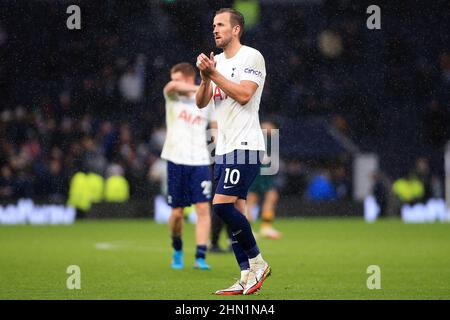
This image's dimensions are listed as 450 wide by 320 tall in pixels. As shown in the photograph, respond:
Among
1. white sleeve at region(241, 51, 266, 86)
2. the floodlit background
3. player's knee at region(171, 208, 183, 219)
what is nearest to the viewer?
white sleeve at region(241, 51, 266, 86)

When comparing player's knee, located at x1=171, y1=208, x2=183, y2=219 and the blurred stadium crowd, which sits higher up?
the blurred stadium crowd

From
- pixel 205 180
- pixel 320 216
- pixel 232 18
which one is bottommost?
pixel 320 216

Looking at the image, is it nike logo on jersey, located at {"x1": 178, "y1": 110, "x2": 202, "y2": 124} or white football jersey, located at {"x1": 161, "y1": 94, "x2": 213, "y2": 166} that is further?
nike logo on jersey, located at {"x1": 178, "y1": 110, "x2": 202, "y2": 124}

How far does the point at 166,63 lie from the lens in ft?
91.2

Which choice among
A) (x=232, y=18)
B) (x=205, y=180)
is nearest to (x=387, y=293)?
(x=232, y=18)

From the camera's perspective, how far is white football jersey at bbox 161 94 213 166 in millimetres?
11977

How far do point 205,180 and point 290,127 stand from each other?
1540 cm

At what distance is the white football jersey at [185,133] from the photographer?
39.3 ft

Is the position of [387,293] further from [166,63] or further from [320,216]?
[166,63]

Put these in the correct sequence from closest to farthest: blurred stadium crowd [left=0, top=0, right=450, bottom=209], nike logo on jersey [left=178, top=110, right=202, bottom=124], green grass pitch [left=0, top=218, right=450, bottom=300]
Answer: green grass pitch [left=0, top=218, right=450, bottom=300] → nike logo on jersey [left=178, top=110, right=202, bottom=124] → blurred stadium crowd [left=0, top=0, right=450, bottom=209]

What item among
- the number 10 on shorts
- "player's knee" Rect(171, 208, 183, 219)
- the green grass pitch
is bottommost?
the green grass pitch

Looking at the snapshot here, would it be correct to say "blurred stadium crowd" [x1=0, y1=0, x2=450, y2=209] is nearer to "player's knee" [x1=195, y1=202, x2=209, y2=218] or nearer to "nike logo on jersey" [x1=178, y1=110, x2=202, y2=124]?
"nike logo on jersey" [x1=178, y1=110, x2=202, y2=124]

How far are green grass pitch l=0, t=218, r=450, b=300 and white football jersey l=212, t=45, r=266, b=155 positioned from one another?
4.36ft

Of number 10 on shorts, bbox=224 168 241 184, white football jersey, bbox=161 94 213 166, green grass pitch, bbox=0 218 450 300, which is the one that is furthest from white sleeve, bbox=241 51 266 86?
white football jersey, bbox=161 94 213 166
